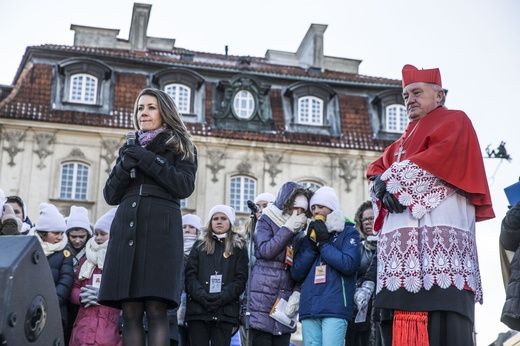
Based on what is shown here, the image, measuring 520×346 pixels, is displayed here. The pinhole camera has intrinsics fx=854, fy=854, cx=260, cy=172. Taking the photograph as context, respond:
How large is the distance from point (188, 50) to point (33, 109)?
36.5 ft

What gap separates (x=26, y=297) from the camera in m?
4.46

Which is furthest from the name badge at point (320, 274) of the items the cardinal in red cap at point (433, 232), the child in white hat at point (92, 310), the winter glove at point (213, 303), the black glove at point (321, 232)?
the child in white hat at point (92, 310)

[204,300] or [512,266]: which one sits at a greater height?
[512,266]

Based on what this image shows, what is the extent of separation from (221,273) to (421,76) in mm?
3329

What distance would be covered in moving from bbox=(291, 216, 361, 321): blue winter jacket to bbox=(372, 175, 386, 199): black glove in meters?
1.96

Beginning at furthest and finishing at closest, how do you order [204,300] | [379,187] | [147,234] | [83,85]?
[83,85] < [204,300] < [379,187] < [147,234]

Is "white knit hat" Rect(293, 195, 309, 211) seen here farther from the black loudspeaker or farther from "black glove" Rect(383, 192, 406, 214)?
the black loudspeaker

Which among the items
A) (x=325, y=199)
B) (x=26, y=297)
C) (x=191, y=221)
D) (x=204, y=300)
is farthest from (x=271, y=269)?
(x=26, y=297)

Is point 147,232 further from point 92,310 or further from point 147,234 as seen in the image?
point 92,310

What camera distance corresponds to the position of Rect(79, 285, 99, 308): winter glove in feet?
28.3

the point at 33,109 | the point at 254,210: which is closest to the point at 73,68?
the point at 33,109

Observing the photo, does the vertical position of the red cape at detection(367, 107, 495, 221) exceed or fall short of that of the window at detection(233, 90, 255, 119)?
it falls short

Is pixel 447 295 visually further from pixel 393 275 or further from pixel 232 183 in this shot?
pixel 232 183

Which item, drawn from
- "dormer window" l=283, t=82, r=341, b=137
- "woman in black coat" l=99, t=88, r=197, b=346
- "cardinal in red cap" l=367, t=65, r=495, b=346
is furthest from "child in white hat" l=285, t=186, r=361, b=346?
→ "dormer window" l=283, t=82, r=341, b=137
